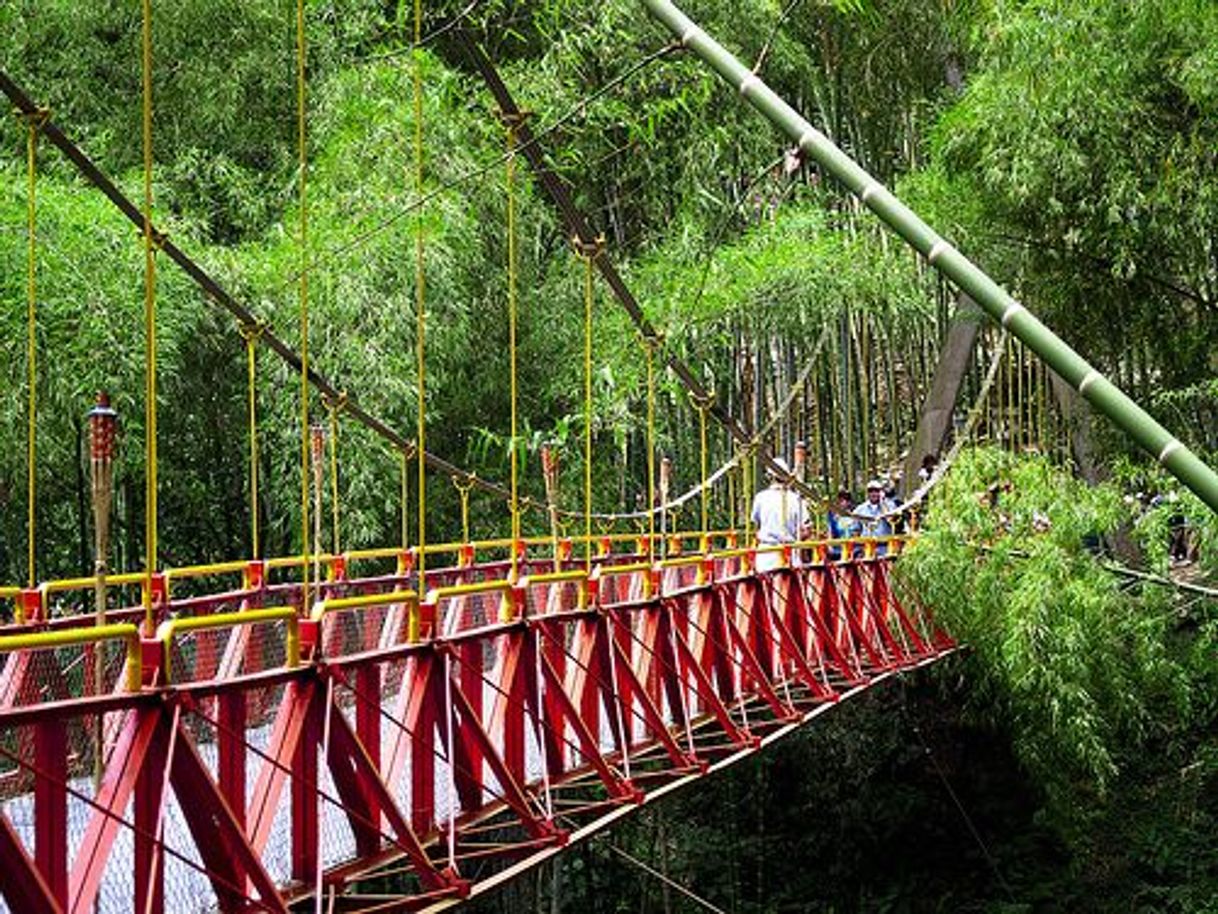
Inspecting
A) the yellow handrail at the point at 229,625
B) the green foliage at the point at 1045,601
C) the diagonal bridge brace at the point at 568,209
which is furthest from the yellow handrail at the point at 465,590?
the green foliage at the point at 1045,601

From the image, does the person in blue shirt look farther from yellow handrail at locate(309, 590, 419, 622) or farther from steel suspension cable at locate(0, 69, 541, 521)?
yellow handrail at locate(309, 590, 419, 622)

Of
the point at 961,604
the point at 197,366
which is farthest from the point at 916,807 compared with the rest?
the point at 197,366

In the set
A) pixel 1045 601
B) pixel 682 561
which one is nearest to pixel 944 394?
pixel 1045 601

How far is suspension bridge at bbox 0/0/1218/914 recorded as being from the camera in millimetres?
2971

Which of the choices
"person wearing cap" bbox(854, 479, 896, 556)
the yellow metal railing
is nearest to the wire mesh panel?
the yellow metal railing

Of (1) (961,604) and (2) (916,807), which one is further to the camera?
(2) (916,807)

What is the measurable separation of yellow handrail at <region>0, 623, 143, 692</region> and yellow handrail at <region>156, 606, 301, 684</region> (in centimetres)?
6

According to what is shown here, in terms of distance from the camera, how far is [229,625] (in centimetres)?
353

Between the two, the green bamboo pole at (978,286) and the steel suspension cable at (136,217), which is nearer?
the green bamboo pole at (978,286)

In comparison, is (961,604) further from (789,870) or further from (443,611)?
(443,611)

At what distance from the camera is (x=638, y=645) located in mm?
6336

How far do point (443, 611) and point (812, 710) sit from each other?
2865 mm

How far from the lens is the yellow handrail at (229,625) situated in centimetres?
319

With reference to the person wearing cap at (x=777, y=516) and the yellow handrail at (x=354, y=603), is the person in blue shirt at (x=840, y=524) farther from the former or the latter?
the yellow handrail at (x=354, y=603)
